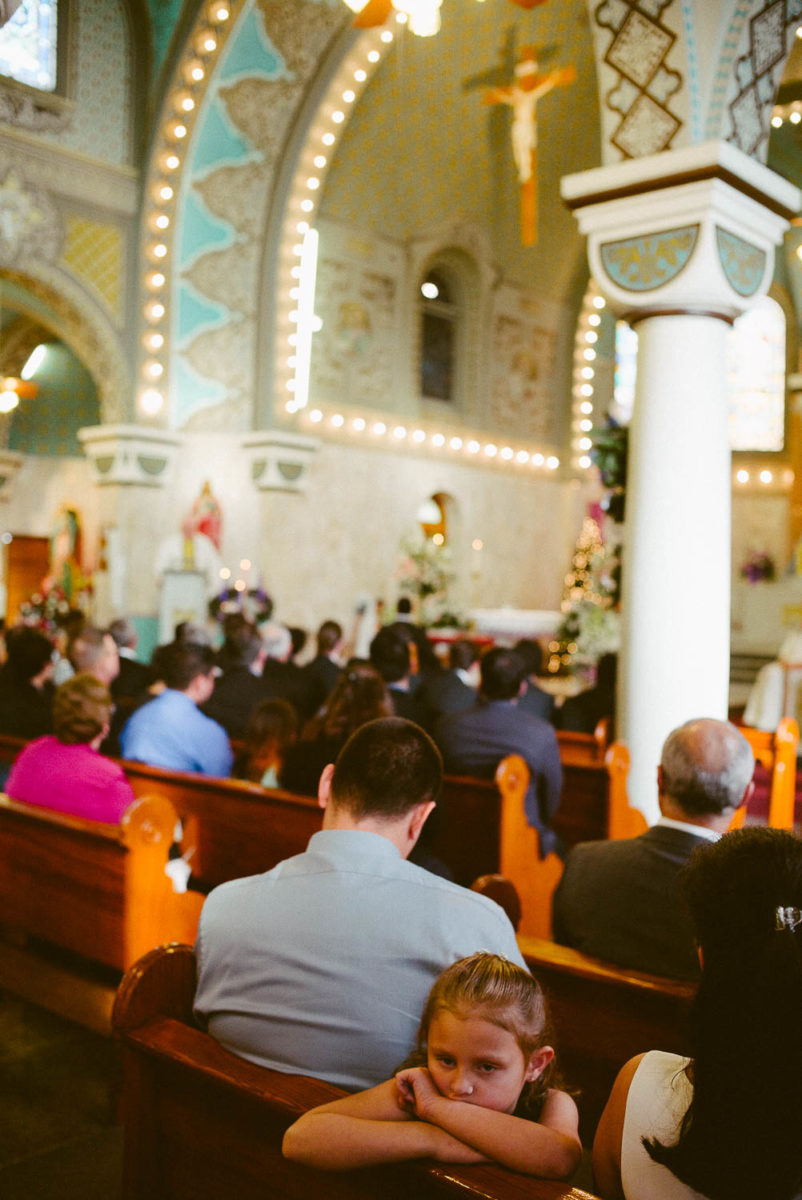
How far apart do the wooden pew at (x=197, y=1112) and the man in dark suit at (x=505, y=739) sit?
2.42 metres

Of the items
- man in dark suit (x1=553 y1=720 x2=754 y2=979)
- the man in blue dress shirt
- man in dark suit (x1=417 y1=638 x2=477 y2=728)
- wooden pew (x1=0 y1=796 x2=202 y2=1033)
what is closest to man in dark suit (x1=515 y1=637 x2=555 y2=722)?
man in dark suit (x1=417 y1=638 x2=477 y2=728)

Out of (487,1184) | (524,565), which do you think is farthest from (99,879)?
(524,565)

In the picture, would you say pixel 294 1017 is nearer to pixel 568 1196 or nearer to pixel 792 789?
pixel 568 1196

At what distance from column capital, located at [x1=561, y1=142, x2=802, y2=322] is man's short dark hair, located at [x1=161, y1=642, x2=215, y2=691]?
2.44m

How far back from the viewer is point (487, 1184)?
1350 millimetres

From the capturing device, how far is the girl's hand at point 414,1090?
1.44m

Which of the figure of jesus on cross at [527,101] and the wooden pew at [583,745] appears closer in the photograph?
the wooden pew at [583,745]

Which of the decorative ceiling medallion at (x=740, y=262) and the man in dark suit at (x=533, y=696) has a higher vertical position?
the decorative ceiling medallion at (x=740, y=262)

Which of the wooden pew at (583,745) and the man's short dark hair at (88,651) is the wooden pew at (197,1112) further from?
the wooden pew at (583,745)

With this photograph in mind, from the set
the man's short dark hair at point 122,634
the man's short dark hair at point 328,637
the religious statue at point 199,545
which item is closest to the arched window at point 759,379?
the religious statue at point 199,545

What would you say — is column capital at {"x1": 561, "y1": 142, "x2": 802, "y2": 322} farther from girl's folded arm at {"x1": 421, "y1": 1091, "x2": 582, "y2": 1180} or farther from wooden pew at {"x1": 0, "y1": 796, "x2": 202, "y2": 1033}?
girl's folded arm at {"x1": 421, "y1": 1091, "x2": 582, "y2": 1180}

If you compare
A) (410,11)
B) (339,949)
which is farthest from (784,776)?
(410,11)

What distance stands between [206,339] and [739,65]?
8.22m

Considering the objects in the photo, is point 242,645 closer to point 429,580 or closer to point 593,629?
point 593,629
